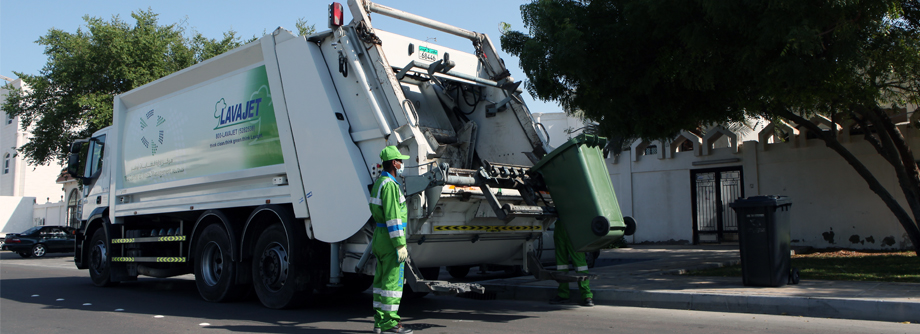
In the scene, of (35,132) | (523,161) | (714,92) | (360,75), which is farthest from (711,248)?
(35,132)

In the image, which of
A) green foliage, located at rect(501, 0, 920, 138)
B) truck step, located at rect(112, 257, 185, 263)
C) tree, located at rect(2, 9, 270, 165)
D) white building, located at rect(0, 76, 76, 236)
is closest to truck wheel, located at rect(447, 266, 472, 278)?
green foliage, located at rect(501, 0, 920, 138)

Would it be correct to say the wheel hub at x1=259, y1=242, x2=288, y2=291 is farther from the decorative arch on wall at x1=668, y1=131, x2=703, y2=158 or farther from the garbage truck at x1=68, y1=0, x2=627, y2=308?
the decorative arch on wall at x1=668, y1=131, x2=703, y2=158

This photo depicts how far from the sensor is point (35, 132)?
20.4 metres

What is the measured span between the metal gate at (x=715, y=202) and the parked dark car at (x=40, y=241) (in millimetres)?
21193

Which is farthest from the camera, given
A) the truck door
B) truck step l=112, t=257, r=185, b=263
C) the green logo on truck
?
the truck door

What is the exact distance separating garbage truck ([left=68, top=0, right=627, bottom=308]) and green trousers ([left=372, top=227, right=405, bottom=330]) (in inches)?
18.5

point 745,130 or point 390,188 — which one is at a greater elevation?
point 745,130

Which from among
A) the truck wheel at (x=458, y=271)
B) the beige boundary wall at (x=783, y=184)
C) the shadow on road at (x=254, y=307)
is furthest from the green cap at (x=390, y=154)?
the beige boundary wall at (x=783, y=184)

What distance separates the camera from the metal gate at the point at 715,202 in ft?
49.2

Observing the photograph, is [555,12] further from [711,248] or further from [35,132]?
[35,132]

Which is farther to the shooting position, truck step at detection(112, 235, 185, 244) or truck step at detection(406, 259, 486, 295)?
truck step at detection(112, 235, 185, 244)

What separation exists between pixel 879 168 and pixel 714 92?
20.4 feet

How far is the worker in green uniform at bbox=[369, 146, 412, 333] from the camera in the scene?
16.5 ft

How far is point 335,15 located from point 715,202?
11.8 m
